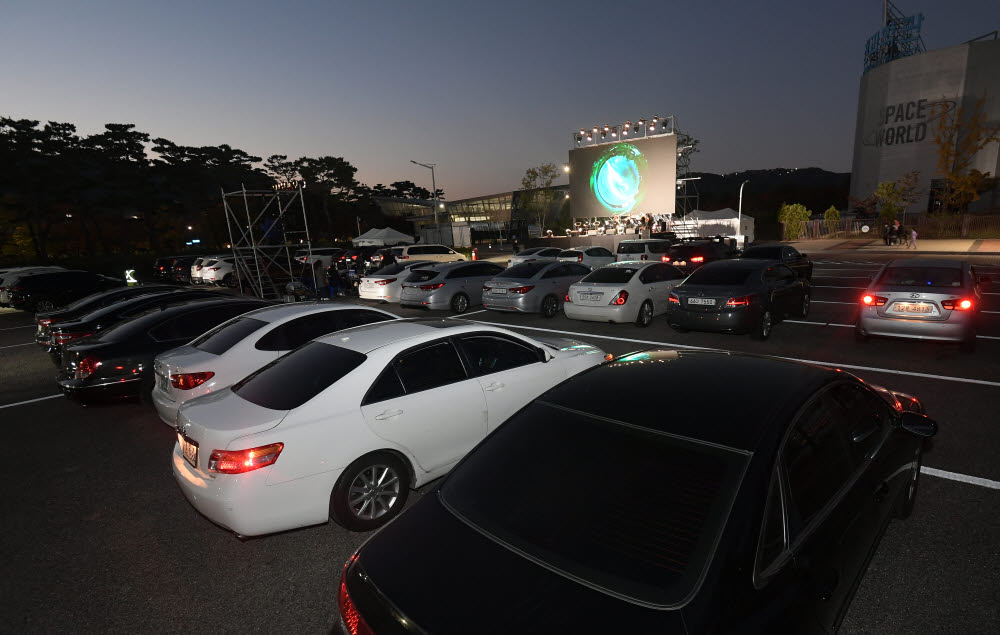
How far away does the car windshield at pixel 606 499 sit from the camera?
1.78 m

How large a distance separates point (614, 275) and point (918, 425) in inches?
337

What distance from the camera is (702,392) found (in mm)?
2576

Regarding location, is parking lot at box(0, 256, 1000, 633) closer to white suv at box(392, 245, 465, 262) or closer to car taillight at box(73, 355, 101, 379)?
car taillight at box(73, 355, 101, 379)

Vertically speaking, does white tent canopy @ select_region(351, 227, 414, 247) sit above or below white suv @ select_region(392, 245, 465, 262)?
above

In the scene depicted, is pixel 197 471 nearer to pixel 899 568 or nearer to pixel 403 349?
pixel 403 349

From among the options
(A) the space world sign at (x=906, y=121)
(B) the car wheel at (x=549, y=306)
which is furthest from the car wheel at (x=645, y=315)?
(A) the space world sign at (x=906, y=121)

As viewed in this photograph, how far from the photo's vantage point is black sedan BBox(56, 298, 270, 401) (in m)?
6.48

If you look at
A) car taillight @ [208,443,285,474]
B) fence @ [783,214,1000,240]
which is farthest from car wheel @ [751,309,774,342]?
fence @ [783,214,1000,240]

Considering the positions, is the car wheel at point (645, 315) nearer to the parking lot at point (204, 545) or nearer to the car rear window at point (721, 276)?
the car rear window at point (721, 276)

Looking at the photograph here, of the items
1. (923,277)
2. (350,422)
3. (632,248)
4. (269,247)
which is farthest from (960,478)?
(269,247)

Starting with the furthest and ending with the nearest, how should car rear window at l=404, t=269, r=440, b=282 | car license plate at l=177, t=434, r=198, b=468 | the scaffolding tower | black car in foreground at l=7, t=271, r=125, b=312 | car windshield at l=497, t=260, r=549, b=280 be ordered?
black car in foreground at l=7, t=271, r=125, b=312 < the scaffolding tower < car rear window at l=404, t=269, r=440, b=282 < car windshield at l=497, t=260, r=549, b=280 < car license plate at l=177, t=434, r=198, b=468

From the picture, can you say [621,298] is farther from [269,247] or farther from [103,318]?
[269,247]

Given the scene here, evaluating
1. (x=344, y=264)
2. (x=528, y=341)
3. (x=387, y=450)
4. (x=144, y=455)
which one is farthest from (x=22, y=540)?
(x=344, y=264)

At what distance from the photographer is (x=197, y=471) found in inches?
146
